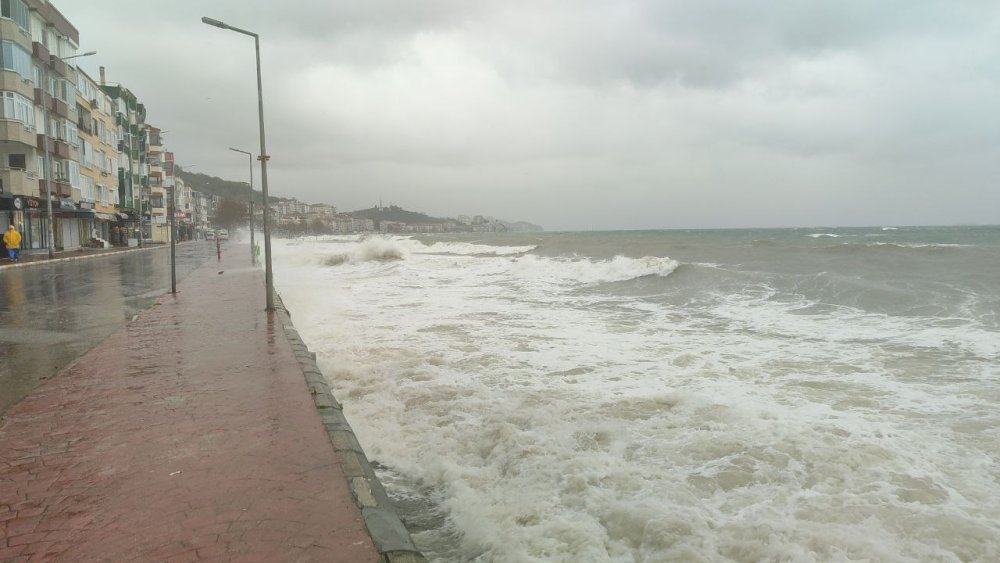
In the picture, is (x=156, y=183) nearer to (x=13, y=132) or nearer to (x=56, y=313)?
(x=13, y=132)

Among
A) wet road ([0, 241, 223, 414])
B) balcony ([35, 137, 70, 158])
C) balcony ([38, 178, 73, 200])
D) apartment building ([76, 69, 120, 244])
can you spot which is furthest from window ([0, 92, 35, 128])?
wet road ([0, 241, 223, 414])

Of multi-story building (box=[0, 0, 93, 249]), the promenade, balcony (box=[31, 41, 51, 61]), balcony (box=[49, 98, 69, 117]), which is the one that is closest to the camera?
the promenade

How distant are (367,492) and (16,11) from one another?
38.6 m

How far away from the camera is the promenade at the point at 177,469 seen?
308 centimetres

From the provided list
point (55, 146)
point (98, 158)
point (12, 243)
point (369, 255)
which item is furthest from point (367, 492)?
point (98, 158)

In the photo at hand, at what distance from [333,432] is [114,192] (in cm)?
5755

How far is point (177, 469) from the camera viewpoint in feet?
13.1

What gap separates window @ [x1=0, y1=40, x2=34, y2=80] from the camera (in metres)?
29.1

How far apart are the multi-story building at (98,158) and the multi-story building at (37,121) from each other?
269cm

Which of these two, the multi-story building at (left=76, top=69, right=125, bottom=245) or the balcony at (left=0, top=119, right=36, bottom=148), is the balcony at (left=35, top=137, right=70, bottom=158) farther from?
the multi-story building at (left=76, top=69, right=125, bottom=245)

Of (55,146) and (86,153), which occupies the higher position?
(86,153)

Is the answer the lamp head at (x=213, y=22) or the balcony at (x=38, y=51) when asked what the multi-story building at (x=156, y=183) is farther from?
the lamp head at (x=213, y=22)

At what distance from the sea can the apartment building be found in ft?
127

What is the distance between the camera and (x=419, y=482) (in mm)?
5023
